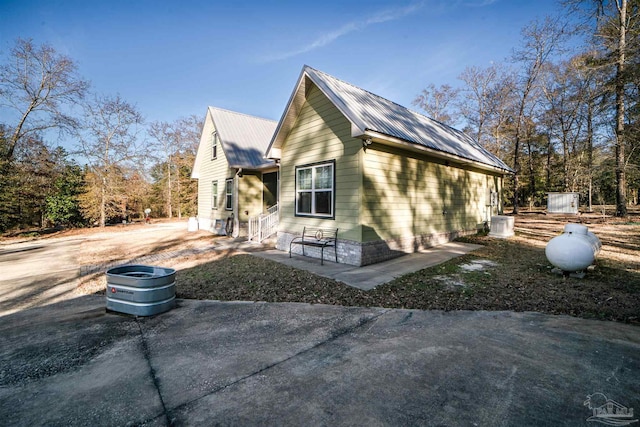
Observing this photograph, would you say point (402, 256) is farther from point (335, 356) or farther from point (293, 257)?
point (335, 356)

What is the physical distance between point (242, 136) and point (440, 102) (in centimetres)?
2162

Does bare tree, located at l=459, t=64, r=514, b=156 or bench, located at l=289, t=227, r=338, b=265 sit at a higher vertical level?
bare tree, located at l=459, t=64, r=514, b=156

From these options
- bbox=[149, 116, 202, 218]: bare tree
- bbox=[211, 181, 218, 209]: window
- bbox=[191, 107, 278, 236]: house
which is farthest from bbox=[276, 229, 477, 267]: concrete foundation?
bbox=[149, 116, 202, 218]: bare tree

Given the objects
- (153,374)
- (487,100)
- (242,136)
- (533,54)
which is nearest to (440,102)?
(487,100)

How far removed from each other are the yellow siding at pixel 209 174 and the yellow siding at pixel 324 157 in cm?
530

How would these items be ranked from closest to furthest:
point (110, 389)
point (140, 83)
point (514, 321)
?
1. point (110, 389)
2. point (514, 321)
3. point (140, 83)

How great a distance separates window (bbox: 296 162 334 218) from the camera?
8.28m

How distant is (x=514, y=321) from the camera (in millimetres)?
3938

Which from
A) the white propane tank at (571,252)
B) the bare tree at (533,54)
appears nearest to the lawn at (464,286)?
the white propane tank at (571,252)

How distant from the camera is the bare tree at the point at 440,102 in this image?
2723cm

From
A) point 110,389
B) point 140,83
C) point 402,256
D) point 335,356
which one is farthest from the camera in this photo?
point 140,83

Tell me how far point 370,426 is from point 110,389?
226 centimetres

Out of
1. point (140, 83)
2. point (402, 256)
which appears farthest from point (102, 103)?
point (402, 256)

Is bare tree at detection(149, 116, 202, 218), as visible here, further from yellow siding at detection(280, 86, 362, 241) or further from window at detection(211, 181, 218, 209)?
yellow siding at detection(280, 86, 362, 241)
